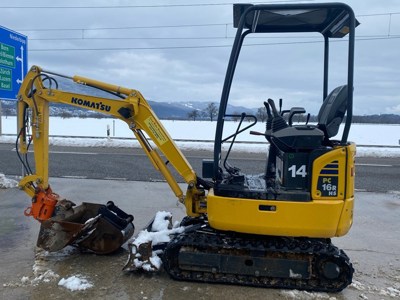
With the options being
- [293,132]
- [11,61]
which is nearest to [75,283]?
[293,132]

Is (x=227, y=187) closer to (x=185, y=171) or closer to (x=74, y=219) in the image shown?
(x=185, y=171)

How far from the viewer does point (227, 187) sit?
4281 mm

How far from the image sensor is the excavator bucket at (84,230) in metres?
4.83

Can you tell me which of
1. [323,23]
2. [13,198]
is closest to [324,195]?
[323,23]

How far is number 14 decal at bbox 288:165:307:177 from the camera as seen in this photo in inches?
163

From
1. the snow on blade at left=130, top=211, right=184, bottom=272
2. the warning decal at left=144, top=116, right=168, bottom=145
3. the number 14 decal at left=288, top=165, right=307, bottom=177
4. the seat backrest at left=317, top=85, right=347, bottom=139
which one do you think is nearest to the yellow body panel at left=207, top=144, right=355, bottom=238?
the number 14 decal at left=288, top=165, right=307, bottom=177

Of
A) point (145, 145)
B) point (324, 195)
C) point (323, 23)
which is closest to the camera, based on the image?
point (324, 195)

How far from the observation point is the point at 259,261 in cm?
423

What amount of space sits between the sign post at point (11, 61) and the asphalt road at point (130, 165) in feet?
9.02

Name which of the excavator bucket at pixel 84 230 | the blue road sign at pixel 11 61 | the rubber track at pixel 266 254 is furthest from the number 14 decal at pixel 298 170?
the blue road sign at pixel 11 61

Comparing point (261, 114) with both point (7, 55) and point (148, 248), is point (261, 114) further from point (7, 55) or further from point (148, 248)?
point (7, 55)

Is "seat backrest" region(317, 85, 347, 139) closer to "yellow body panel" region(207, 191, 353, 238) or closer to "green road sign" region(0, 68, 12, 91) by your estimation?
"yellow body panel" region(207, 191, 353, 238)

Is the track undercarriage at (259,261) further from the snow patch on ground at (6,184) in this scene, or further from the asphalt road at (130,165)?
the asphalt road at (130,165)

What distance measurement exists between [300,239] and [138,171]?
7.90 meters
